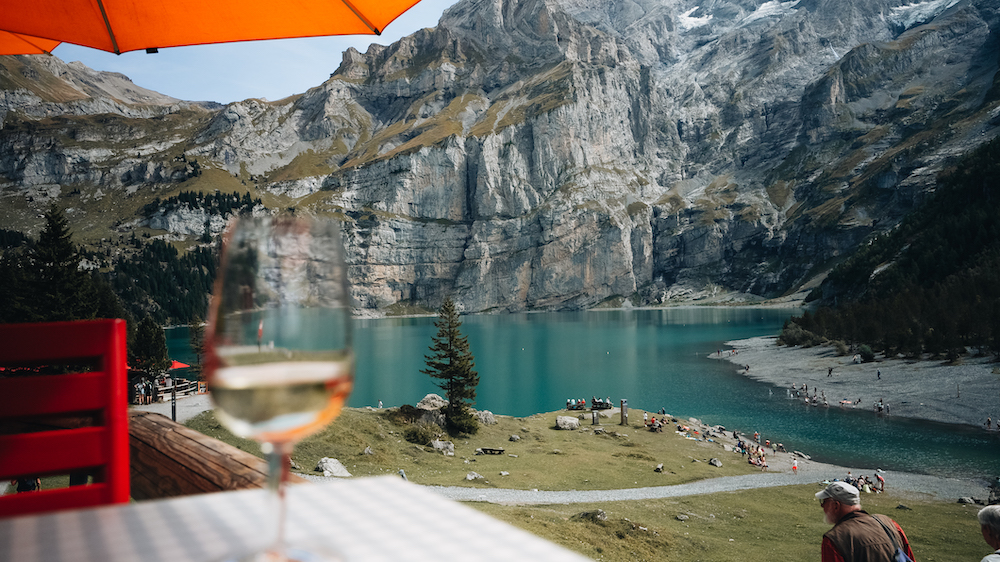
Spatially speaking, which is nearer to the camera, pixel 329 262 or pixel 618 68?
pixel 329 262

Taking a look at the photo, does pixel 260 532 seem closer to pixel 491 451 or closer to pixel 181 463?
pixel 181 463

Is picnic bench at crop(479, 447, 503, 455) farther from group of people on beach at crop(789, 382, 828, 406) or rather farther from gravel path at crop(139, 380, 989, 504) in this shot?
group of people on beach at crop(789, 382, 828, 406)

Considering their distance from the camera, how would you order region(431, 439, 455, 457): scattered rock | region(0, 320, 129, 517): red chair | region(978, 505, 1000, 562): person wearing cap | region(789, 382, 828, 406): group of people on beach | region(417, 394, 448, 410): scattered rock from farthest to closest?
region(789, 382, 828, 406): group of people on beach, region(417, 394, 448, 410): scattered rock, region(431, 439, 455, 457): scattered rock, region(978, 505, 1000, 562): person wearing cap, region(0, 320, 129, 517): red chair

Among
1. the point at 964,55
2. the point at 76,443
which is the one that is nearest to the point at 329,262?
the point at 76,443

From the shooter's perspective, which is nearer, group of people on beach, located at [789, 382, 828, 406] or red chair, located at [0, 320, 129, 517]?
red chair, located at [0, 320, 129, 517]

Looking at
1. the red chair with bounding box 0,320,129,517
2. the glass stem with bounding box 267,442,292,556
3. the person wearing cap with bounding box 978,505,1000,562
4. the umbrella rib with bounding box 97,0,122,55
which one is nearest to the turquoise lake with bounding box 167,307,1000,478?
the glass stem with bounding box 267,442,292,556

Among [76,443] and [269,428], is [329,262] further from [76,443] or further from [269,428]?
[76,443]
